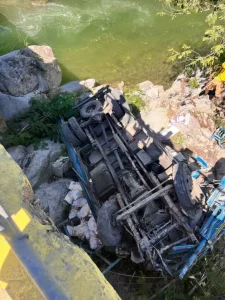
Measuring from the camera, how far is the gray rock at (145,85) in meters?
10.2

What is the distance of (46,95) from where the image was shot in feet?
32.0

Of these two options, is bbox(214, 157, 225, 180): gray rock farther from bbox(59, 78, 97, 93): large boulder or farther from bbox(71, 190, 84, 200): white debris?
bbox(59, 78, 97, 93): large boulder

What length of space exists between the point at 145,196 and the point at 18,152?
11.4ft

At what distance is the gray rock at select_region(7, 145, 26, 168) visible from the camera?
283 inches

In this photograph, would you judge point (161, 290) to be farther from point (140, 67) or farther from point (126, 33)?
point (126, 33)

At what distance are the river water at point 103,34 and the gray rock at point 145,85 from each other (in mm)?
489

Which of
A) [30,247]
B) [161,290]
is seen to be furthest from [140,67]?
[30,247]

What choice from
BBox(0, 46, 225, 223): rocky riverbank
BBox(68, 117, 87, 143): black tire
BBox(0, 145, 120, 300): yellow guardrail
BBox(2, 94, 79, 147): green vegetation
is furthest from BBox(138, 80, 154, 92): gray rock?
BBox(0, 145, 120, 300): yellow guardrail

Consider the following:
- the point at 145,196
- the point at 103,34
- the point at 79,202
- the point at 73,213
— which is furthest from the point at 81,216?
the point at 103,34

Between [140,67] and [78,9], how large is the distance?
17.6ft

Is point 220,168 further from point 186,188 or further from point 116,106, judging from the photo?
point 116,106

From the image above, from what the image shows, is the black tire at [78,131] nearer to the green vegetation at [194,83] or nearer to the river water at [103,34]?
the green vegetation at [194,83]

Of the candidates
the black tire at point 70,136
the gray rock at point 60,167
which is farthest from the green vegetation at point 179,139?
the gray rock at point 60,167

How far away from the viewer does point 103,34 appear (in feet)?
43.6
